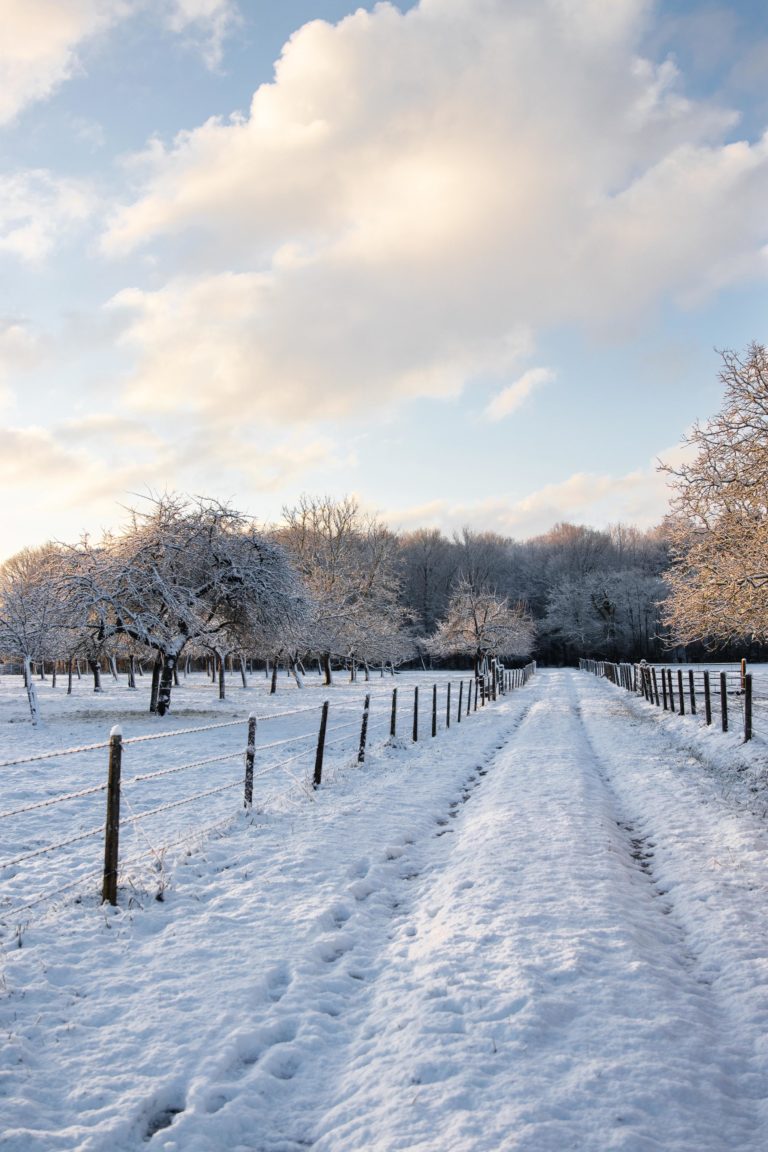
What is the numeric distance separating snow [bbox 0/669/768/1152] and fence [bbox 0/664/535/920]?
8.1 inches

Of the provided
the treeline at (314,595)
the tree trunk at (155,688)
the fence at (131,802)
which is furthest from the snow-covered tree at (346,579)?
the fence at (131,802)

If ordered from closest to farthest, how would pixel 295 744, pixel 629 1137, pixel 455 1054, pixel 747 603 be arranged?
pixel 629 1137, pixel 455 1054, pixel 747 603, pixel 295 744

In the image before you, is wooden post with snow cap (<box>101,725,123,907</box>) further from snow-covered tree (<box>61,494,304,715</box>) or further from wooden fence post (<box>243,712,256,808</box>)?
snow-covered tree (<box>61,494,304,715</box>)

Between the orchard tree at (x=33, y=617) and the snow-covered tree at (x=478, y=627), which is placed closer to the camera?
the orchard tree at (x=33, y=617)

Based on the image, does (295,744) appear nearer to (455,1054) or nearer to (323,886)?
(323,886)

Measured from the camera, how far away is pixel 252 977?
420 centimetres

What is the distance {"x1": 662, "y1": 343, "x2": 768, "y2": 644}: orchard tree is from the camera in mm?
14391

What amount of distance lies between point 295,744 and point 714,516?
12209 mm

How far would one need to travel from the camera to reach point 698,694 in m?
26.9

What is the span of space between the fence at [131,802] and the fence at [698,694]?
7017 mm

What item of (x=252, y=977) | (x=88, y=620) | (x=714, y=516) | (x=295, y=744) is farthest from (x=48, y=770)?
(x=714, y=516)

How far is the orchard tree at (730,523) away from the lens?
47.2 feet

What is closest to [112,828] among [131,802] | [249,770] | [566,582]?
[249,770]

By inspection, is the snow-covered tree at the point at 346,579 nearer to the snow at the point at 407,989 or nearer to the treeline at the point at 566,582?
the treeline at the point at 566,582
